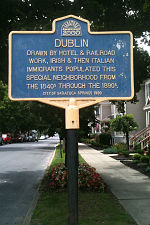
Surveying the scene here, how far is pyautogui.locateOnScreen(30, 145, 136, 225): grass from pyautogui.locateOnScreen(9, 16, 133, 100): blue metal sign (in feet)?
8.57

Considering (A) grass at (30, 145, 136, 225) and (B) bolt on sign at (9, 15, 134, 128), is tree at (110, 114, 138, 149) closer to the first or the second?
(A) grass at (30, 145, 136, 225)

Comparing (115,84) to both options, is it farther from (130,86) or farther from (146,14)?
(146,14)

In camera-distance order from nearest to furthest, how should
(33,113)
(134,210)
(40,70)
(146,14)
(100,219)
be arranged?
(40,70) < (100,219) < (134,210) < (146,14) < (33,113)

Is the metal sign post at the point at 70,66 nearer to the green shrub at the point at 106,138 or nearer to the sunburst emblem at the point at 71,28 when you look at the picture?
the sunburst emblem at the point at 71,28

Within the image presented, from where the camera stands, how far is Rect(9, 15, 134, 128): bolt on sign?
502 centimetres

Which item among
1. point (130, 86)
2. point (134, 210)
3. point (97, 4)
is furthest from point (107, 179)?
point (130, 86)

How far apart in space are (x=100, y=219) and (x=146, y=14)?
20.6 ft

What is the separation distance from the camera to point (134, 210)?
699cm

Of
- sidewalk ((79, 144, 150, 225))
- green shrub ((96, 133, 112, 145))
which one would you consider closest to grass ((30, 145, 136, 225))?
sidewalk ((79, 144, 150, 225))

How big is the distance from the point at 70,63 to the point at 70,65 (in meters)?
0.03

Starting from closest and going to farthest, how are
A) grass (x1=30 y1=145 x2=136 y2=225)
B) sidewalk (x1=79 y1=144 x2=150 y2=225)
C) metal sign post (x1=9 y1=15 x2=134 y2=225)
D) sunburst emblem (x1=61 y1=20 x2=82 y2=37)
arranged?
1. metal sign post (x1=9 y1=15 x2=134 y2=225)
2. sunburst emblem (x1=61 y1=20 x2=82 y2=37)
3. grass (x1=30 y1=145 x2=136 y2=225)
4. sidewalk (x1=79 y1=144 x2=150 y2=225)

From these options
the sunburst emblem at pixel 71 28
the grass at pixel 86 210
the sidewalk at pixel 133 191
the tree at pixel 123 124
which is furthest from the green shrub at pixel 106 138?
the sunburst emblem at pixel 71 28

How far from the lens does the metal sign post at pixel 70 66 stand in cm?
502

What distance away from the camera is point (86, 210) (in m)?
6.94
